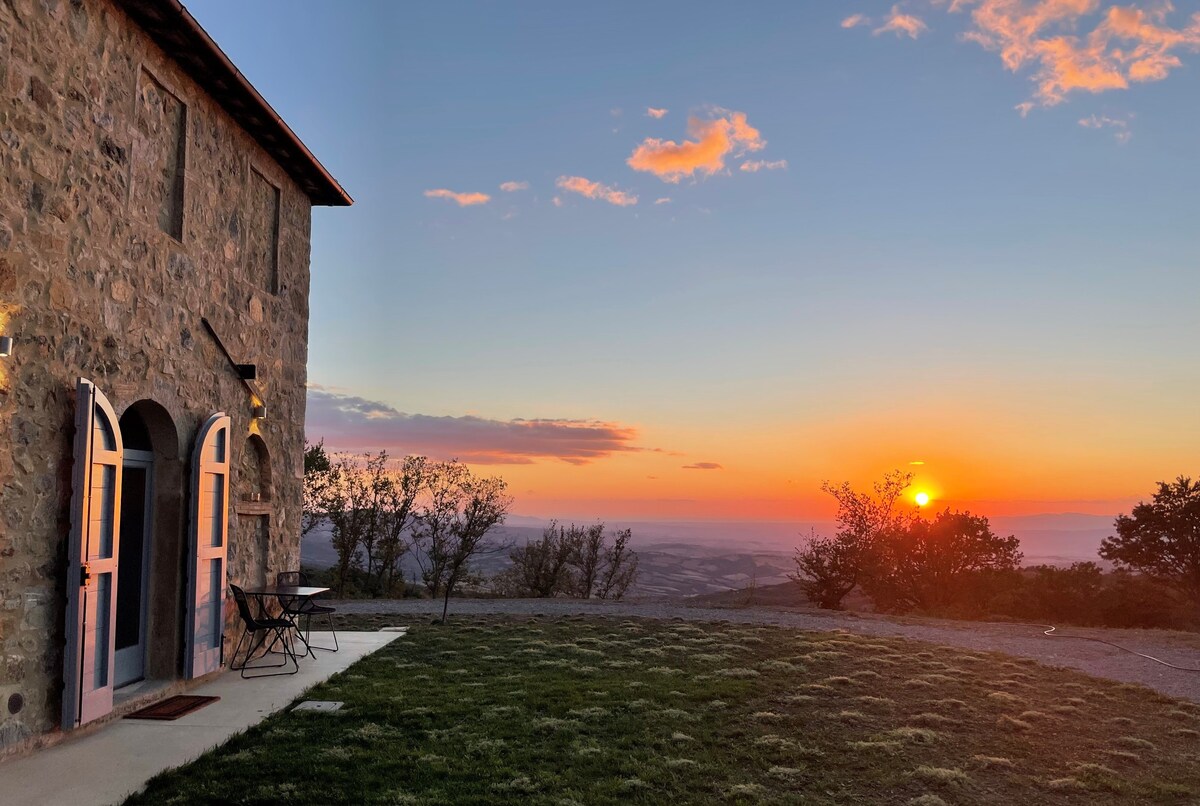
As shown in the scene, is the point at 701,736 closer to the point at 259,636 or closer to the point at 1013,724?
the point at 1013,724

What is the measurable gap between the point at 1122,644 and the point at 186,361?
1379cm

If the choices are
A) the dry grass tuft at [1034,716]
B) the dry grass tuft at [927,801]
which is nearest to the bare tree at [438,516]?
the dry grass tuft at [1034,716]

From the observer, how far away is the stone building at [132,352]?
4855 mm

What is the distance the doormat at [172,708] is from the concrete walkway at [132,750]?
102 mm

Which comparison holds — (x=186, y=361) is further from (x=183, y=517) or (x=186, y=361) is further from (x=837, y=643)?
(x=837, y=643)

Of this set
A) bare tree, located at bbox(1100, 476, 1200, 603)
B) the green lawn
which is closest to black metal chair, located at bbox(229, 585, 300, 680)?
the green lawn

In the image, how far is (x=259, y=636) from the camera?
27.9 feet

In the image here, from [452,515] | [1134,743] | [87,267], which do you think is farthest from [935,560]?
[87,267]

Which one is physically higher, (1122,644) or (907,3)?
(907,3)

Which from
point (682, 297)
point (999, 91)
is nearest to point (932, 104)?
point (999, 91)

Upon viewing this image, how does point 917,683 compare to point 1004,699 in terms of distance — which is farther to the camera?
point 917,683

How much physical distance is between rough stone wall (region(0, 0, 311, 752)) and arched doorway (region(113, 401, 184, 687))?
0.79 ft

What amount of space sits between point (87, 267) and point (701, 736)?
582 cm

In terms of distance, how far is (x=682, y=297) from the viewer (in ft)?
57.1
